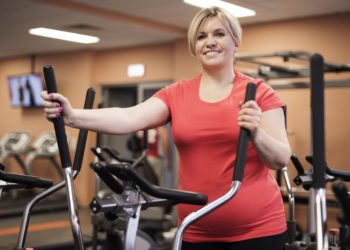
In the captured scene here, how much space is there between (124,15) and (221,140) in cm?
552

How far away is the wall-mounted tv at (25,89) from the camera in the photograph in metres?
9.95

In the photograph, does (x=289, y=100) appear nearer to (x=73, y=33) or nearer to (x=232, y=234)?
(x=73, y=33)

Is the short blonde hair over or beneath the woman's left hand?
over

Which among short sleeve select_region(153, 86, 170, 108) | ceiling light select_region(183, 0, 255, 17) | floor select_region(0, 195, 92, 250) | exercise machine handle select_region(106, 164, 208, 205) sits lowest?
floor select_region(0, 195, 92, 250)

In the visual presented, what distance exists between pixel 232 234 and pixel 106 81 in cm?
788

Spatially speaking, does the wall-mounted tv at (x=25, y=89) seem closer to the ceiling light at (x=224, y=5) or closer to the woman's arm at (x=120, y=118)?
the ceiling light at (x=224, y=5)

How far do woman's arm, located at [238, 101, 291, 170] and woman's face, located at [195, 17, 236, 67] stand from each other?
0.75ft

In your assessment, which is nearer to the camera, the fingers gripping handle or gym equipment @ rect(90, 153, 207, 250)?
gym equipment @ rect(90, 153, 207, 250)

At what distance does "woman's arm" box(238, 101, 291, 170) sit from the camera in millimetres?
1392

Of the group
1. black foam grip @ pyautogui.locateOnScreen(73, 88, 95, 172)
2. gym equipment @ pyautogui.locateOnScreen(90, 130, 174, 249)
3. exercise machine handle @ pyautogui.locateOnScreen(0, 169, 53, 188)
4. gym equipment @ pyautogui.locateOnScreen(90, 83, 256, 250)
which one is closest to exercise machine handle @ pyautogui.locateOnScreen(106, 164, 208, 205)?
gym equipment @ pyautogui.locateOnScreen(90, 83, 256, 250)

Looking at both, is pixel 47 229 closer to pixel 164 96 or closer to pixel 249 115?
pixel 164 96

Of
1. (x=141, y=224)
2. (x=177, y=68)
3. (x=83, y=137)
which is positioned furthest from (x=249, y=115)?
(x=177, y=68)

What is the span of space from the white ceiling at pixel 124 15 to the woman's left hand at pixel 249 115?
15.3ft

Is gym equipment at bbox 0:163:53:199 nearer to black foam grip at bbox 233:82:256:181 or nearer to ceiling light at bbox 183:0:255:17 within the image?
black foam grip at bbox 233:82:256:181
